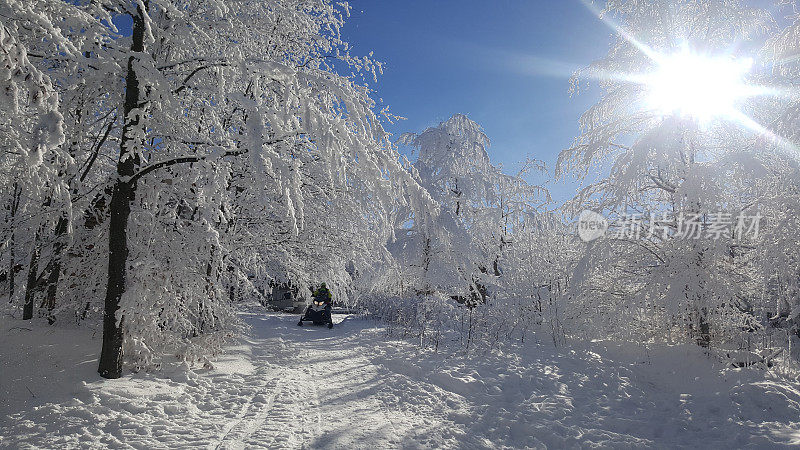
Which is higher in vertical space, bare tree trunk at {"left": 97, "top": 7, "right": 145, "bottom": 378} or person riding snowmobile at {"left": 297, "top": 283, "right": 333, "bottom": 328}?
bare tree trunk at {"left": 97, "top": 7, "right": 145, "bottom": 378}

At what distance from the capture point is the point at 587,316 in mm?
10211

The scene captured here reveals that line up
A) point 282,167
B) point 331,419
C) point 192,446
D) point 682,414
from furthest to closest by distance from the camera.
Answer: point 682,414 → point 331,419 → point 192,446 → point 282,167

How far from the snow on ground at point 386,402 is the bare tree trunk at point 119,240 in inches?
12.5

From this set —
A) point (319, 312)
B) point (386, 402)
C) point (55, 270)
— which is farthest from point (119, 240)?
point (319, 312)

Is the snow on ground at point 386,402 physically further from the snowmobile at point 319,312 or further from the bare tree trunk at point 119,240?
the snowmobile at point 319,312

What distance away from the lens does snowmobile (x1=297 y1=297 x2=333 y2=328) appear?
14148mm

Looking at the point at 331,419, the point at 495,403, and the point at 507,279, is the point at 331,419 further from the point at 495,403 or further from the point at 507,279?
the point at 507,279

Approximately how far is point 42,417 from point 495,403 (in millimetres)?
5274

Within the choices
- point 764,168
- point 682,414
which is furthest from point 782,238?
point 682,414

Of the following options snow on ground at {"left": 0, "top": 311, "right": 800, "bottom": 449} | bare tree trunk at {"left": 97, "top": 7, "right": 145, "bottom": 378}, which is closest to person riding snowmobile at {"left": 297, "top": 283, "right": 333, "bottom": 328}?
snow on ground at {"left": 0, "top": 311, "right": 800, "bottom": 449}

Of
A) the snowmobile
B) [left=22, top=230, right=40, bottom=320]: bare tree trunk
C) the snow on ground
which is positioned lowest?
the snow on ground

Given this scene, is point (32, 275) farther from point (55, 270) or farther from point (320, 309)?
point (320, 309)

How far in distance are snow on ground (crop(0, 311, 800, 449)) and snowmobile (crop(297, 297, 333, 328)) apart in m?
5.92

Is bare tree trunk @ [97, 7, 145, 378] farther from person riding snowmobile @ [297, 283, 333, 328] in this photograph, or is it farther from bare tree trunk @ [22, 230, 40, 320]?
person riding snowmobile @ [297, 283, 333, 328]
